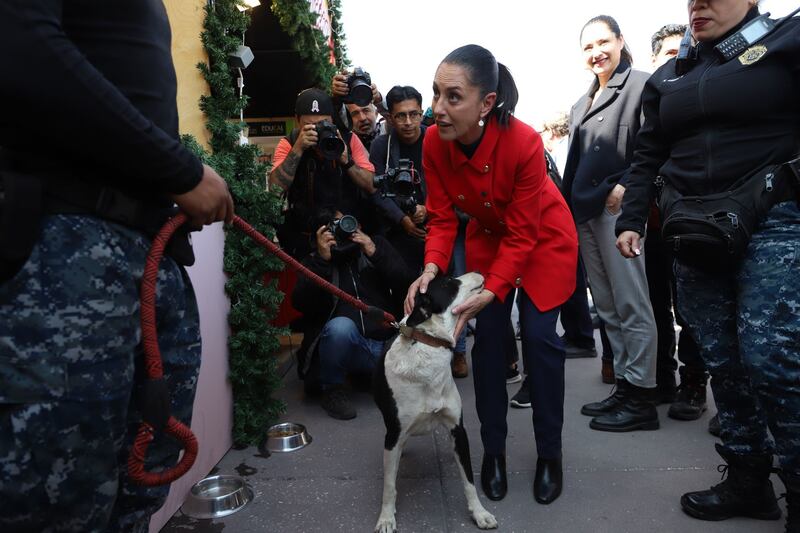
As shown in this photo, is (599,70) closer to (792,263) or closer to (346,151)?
(346,151)

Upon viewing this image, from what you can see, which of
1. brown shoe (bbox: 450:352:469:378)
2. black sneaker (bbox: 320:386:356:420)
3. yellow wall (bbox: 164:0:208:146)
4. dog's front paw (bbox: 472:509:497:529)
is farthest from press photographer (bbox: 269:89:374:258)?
dog's front paw (bbox: 472:509:497:529)

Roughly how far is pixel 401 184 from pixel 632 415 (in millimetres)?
2159

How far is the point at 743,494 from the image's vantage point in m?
2.29

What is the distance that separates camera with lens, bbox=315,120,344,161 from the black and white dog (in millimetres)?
1591

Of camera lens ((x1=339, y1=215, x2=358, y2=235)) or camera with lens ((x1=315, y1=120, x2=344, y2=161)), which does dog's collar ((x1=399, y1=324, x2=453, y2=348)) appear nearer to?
camera lens ((x1=339, y1=215, x2=358, y2=235))

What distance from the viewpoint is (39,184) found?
1038mm

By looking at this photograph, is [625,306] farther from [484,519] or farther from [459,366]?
[484,519]

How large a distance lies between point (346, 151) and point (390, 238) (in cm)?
84

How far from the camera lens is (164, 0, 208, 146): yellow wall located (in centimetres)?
264

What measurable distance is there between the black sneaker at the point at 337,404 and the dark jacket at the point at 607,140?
204 cm

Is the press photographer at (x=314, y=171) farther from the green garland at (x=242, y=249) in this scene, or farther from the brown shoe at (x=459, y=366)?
the brown shoe at (x=459, y=366)

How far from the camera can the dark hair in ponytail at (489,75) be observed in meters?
2.34

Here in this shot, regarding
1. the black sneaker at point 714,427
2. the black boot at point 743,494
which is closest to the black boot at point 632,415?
the black sneaker at point 714,427

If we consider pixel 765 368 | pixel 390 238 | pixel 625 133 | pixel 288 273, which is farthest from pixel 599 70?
pixel 288 273
